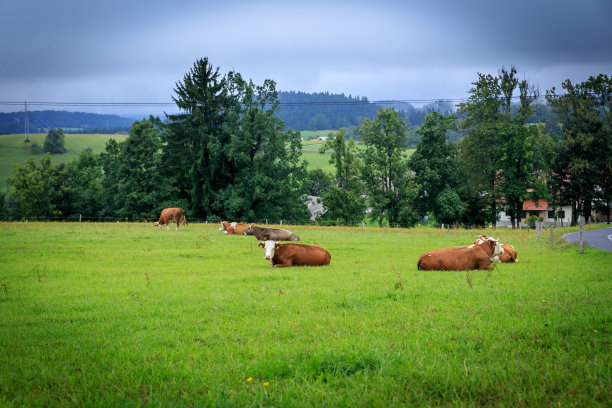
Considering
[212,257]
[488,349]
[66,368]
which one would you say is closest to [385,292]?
[488,349]

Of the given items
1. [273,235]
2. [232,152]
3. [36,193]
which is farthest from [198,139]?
[273,235]

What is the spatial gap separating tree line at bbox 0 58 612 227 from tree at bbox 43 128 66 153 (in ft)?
268

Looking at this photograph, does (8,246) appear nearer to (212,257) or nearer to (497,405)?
(212,257)

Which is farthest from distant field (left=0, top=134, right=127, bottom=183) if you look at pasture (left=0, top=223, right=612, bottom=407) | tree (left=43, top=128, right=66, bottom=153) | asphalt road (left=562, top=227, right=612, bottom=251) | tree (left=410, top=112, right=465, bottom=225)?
pasture (left=0, top=223, right=612, bottom=407)

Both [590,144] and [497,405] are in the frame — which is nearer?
[497,405]

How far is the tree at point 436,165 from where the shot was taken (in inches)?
2240

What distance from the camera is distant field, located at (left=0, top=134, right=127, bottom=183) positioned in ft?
397

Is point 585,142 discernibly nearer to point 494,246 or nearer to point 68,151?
point 494,246

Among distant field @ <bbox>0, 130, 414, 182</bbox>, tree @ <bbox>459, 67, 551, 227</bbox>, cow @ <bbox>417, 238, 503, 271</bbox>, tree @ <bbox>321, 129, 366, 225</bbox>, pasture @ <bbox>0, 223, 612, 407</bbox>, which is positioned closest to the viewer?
pasture @ <bbox>0, 223, 612, 407</bbox>

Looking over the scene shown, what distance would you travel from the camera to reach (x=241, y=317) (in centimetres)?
764

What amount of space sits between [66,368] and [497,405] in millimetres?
4430

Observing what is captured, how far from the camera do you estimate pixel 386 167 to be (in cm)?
5978

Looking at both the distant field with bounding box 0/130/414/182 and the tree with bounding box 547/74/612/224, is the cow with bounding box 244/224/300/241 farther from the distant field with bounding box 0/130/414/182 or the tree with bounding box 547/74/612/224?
the distant field with bounding box 0/130/414/182

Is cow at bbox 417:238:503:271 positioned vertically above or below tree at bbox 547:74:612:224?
below
